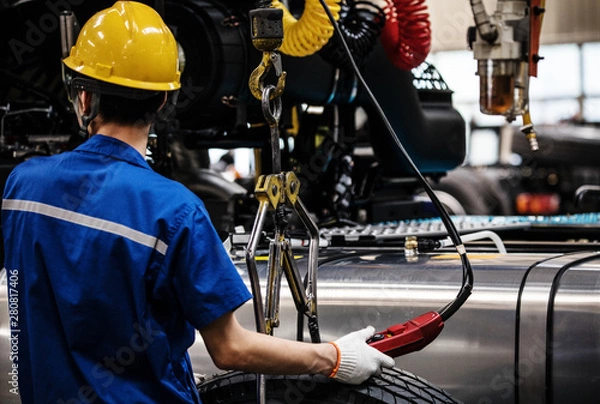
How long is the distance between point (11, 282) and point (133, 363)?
1.06 feet

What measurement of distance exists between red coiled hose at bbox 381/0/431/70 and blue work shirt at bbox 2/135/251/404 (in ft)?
6.35

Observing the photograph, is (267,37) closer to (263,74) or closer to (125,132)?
(263,74)

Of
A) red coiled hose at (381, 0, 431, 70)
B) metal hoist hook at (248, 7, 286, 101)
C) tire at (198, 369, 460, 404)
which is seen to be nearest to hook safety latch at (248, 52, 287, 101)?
metal hoist hook at (248, 7, 286, 101)

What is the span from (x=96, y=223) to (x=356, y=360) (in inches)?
23.4

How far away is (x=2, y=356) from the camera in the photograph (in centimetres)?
251

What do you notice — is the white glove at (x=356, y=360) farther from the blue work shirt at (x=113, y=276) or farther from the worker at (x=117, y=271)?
the blue work shirt at (x=113, y=276)

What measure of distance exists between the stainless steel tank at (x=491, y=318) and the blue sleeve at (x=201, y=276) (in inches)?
31.6

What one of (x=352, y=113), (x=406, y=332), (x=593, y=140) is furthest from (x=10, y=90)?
(x=593, y=140)

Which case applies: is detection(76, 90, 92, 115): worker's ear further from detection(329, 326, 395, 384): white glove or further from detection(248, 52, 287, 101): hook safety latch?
detection(329, 326, 395, 384): white glove

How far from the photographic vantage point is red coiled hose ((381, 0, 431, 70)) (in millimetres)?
3336

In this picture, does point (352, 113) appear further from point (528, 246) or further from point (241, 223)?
point (528, 246)

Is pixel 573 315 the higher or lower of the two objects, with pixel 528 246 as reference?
higher

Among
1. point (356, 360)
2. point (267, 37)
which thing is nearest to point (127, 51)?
point (267, 37)

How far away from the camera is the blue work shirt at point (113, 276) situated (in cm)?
152
